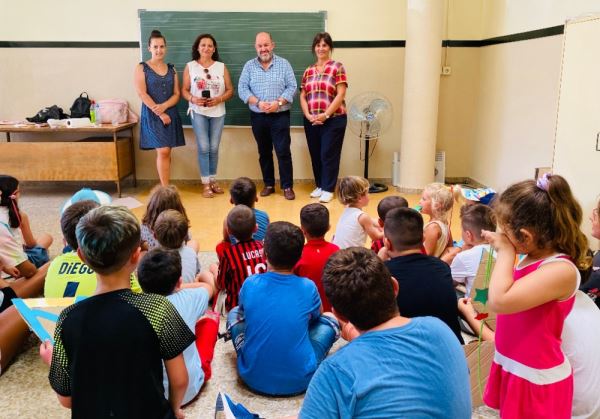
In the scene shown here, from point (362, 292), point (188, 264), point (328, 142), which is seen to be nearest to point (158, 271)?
point (188, 264)

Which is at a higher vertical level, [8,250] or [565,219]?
[565,219]

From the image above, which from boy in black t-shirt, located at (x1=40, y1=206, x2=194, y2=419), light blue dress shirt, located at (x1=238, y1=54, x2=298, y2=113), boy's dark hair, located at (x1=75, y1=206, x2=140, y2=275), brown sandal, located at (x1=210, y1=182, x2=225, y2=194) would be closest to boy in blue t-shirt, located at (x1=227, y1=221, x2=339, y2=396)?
boy in black t-shirt, located at (x1=40, y1=206, x2=194, y2=419)

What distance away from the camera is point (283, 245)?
2100 millimetres

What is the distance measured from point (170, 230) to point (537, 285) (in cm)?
167

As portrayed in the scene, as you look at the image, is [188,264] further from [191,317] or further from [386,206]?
[386,206]

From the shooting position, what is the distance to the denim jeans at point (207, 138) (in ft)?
18.5

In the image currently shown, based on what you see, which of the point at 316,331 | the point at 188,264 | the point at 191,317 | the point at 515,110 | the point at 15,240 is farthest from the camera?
the point at 515,110

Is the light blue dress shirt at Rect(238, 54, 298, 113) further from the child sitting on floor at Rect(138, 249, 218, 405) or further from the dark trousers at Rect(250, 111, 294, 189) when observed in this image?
the child sitting on floor at Rect(138, 249, 218, 405)

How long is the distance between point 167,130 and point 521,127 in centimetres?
340

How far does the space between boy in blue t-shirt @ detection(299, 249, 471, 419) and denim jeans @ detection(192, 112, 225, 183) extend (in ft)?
15.4

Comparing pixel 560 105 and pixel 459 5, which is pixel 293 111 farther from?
pixel 560 105

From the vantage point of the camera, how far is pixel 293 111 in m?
6.07

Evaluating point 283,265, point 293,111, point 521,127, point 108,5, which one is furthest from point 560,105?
point 108,5

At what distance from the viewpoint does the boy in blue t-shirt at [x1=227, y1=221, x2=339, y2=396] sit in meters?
2.08
